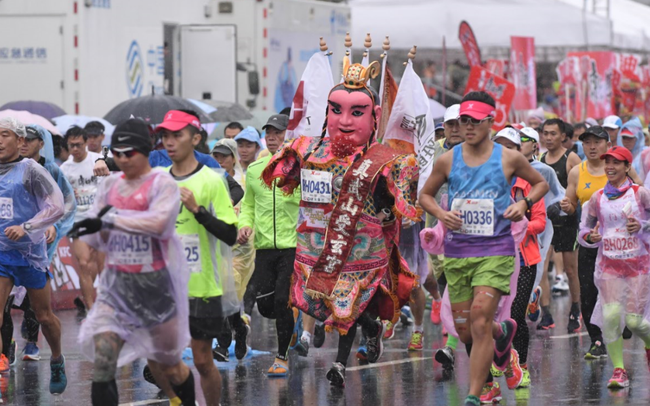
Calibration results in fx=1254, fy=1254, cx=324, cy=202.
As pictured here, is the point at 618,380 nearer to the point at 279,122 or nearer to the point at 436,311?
the point at 279,122

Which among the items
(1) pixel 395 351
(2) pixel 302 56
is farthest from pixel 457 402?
(2) pixel 302 56

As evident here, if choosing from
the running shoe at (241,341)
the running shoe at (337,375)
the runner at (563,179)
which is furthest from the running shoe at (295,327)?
the runner at (563,179)

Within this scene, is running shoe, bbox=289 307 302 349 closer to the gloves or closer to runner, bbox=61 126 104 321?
runner, bbox=61 126 104 321

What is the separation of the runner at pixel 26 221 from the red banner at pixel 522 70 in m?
15.2

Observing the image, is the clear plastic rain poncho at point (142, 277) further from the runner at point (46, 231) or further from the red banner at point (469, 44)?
the red banner at point (469, 44)

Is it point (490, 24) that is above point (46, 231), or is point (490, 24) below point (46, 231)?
above

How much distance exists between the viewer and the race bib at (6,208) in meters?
8.88

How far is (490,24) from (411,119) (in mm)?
19050

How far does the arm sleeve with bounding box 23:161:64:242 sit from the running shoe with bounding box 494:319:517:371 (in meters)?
3.24

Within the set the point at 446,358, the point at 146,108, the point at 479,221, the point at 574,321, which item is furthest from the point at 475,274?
the point at 146,108

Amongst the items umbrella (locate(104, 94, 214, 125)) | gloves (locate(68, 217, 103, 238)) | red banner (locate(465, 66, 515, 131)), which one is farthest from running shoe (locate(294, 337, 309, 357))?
red banner (locate(465, 66, 515, 131))

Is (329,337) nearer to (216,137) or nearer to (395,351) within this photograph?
(395,351)

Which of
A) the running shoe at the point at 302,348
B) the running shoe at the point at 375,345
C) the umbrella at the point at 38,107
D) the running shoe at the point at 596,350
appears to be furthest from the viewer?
the umbrella at the point at 38,107

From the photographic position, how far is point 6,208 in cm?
889
